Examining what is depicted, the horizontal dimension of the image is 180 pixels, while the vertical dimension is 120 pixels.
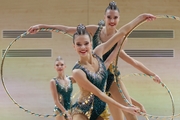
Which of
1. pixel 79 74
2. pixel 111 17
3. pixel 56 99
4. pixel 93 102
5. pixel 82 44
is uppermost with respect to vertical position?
pixel 111 17

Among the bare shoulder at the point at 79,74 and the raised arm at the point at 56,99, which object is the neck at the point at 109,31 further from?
the raised arm at the point at 56,99

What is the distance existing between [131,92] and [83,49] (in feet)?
13.3

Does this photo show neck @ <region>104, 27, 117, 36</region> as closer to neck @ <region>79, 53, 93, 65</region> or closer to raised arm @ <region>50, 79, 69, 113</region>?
neck @ <region>79, 53, 93, 65</region>

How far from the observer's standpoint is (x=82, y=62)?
2.66 metres

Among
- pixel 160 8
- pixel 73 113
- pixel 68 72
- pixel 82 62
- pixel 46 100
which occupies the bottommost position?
pixel 46 100

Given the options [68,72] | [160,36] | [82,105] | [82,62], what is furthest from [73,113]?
[160,36]

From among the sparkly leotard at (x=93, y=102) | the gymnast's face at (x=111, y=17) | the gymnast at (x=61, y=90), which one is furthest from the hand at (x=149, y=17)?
the gymnast at (x=61, y=90)

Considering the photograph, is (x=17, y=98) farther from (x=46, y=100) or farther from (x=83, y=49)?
(x=83, y=49)

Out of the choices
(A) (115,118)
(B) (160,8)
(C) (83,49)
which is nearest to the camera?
(C) (83,49)

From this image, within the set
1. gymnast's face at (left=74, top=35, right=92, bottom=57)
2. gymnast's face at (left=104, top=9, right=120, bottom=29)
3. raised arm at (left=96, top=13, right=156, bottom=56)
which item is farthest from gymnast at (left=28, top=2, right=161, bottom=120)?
gymnast's face at (left=74, top=35, right=92, bottom=57)

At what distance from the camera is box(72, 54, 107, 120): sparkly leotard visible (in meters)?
2.62

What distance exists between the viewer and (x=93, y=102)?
268 centimetres

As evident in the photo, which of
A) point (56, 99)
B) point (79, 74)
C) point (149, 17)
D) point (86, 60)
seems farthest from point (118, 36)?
point (56, 99)

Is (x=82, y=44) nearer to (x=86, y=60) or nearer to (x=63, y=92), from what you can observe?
(x=86, y=60)
